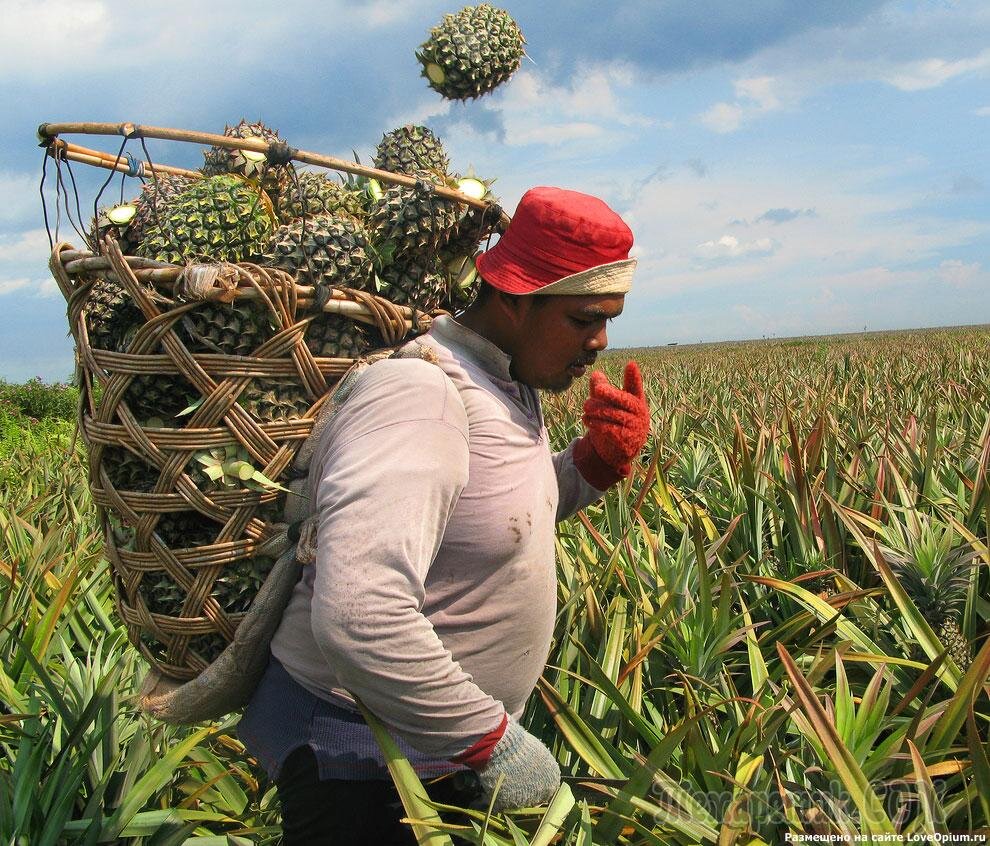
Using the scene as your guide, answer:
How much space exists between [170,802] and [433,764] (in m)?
1.08

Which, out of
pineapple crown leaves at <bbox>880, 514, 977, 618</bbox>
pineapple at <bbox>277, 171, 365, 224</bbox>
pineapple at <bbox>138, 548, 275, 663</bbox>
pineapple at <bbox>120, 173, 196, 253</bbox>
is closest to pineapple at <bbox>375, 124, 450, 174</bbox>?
pineapple at <bbox>277, 171, 365, 224</bbox>

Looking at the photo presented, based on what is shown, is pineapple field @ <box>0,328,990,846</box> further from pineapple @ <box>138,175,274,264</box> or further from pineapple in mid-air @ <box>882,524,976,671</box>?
pineapple @ <box>138,175,274,264</box>

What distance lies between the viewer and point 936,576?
7.68 feet

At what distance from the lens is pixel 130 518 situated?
5.22 ft

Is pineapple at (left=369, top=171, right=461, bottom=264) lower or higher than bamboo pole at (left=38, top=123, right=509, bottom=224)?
lower

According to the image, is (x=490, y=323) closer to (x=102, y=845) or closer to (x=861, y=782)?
(x=861, y=782)

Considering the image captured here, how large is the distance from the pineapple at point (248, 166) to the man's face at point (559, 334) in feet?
2.27

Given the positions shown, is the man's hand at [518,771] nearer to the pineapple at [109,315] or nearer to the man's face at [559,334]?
the man's face at [559,334]

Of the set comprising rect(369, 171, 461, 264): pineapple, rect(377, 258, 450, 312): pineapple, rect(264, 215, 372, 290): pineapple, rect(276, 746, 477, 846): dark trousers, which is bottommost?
rect(276, 746, 477, 846): dark trousers

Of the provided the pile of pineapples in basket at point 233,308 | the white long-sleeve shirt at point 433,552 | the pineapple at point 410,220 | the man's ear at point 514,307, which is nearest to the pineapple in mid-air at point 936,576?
the white long-sleeve shirt at point 433,552

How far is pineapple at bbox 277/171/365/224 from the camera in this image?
1815 mm

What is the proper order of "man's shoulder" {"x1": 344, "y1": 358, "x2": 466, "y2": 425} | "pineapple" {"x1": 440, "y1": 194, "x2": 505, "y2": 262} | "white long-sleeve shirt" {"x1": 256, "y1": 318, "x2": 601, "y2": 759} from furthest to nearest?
"pineapple" {"x1": 440, "y1": 194, "x2": 505, "y2": 262}, "man's shoulder" {"x1": 344, "y1": 358, "x2": 466, "y2": 425}, "white long-sleeve shirt" {"x1": 256, "y1": 318, "x2": 601, "y2": 759}

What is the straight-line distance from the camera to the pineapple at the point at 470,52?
87.4 inches

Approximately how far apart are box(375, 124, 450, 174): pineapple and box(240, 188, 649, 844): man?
13.3 inches
